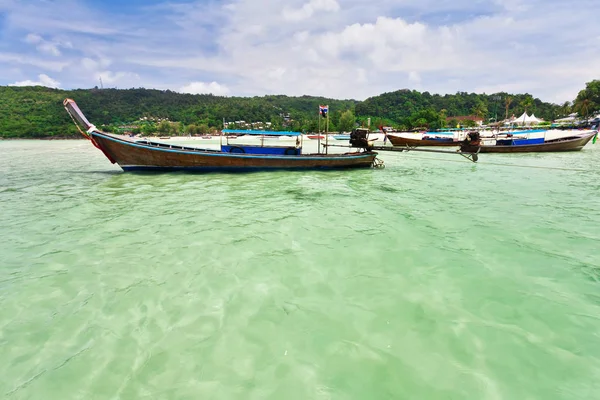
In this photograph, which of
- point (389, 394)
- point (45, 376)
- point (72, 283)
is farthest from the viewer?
point (72, 283)

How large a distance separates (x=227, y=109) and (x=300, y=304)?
539 feet

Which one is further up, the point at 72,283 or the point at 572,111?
the point at 572,111

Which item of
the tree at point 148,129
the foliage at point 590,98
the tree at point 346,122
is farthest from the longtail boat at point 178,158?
the tree at point 148,129

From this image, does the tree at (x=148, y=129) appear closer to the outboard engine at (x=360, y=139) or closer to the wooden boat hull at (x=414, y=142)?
the wooden boat hull at (x=414, y=142)

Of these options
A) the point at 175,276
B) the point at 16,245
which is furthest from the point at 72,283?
the point at 16,245

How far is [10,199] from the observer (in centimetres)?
1241

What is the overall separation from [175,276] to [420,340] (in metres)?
4.47

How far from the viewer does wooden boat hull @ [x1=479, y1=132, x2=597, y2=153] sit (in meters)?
32.3

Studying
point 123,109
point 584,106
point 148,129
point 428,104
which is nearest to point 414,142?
point 584,106

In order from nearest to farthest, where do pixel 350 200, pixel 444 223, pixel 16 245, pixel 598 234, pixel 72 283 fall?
pixel 72 283 < pixel 16 245 < pixel 598 234 < pixel 444 223 < pixel 350 200

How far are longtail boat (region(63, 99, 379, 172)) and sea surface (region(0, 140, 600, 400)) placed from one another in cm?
842

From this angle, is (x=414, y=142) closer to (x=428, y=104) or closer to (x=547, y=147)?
(x=547, y=147)

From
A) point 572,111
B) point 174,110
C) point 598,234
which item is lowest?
point 598,234

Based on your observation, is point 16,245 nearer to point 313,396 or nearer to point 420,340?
point 313,396
